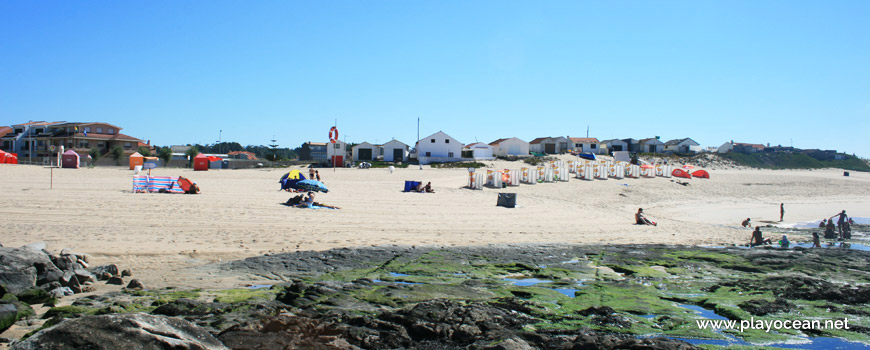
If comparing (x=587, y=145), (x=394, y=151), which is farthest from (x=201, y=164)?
(x=587, y=145)

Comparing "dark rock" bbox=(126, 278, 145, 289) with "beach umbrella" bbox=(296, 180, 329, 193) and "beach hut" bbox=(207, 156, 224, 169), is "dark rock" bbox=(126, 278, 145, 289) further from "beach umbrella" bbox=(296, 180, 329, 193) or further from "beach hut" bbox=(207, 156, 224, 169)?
"beach hut" bbox=(207, 156, 224, 169)

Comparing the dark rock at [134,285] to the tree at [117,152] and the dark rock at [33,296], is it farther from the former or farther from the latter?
the tree at [117,152]

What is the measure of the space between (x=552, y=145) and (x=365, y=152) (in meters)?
25.7

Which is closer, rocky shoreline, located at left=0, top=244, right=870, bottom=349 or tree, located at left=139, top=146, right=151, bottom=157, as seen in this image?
rocky shoreline, located at left=0, top=244, right=870, bottom=349

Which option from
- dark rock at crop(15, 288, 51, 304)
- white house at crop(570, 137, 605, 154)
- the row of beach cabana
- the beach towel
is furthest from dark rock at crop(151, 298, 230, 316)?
white house at crop(570, 137, 605, 154)

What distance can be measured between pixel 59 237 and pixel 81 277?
3.99 meters

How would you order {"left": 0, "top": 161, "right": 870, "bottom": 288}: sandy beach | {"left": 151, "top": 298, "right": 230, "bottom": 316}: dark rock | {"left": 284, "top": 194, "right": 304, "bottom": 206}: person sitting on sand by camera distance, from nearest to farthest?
{"left": 151, "top": 298, "right": 230, "bottom": 316}: dark rock
{"left": 0, "top": 161, "right": 870, "bottom": 288}: sandy beach
{"left": 284, "top": 194, "right": 304, "bottom": 206}: person sitting on sand

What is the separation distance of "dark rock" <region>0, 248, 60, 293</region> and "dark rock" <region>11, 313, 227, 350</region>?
→ 10.6 ft

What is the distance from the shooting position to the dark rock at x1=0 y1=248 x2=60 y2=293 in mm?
6984

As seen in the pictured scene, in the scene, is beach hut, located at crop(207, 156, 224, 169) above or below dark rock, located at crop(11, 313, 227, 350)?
above

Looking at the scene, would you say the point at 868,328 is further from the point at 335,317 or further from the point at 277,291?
the point at 277,291

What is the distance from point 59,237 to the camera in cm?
1085

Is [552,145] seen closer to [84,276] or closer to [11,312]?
[84,276]

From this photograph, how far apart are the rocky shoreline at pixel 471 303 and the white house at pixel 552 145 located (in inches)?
2278
